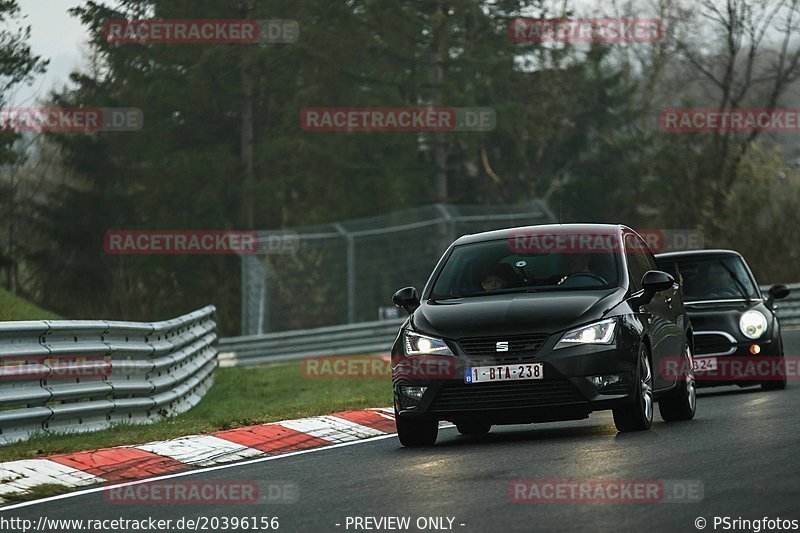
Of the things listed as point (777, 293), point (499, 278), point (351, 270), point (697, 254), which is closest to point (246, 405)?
point (697, 254)

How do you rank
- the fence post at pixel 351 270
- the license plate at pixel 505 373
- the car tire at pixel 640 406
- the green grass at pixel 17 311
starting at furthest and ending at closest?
the fence post at pixel 351 270
the green grass at pixel 17 311
the car tire at pixel 640 406
the license plate at pixel 505 373

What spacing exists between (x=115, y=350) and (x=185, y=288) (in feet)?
124

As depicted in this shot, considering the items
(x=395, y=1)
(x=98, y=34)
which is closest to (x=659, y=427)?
(x=395, y=1)

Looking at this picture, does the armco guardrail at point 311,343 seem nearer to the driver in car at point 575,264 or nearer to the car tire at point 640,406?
the driver in car at point 575,264

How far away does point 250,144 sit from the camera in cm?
5112

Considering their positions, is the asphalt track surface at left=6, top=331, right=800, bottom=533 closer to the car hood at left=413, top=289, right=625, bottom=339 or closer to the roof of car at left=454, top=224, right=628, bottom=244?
the car hood at left=413, top=289, right=625, bottom=339

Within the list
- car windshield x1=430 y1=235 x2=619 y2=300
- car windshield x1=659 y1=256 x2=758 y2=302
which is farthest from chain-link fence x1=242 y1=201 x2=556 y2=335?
car windshield x1=430 y1=235 x2=619 y2=300

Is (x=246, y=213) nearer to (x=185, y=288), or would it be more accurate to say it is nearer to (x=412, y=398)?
(x=185, y=288)

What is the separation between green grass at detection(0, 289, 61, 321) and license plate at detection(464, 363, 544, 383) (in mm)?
14444

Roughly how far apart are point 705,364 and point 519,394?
6.03 meters

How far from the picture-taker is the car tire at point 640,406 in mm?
11195

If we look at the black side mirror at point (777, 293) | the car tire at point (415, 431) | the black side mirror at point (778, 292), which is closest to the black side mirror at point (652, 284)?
the car tire at point (415, 431)

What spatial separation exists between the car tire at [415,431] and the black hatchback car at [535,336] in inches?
0.4

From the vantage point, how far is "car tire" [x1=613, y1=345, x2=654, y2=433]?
1120cm
